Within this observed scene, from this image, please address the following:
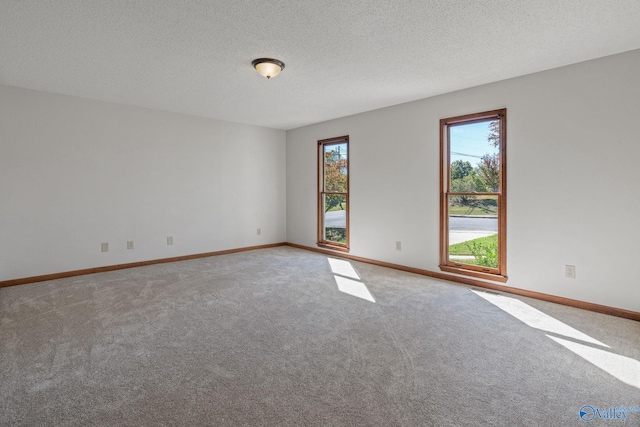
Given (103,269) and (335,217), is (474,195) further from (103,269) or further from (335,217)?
(103,269)

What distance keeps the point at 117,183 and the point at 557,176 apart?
555 centimetres

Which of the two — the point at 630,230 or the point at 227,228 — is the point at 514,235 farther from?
the point at 227,228

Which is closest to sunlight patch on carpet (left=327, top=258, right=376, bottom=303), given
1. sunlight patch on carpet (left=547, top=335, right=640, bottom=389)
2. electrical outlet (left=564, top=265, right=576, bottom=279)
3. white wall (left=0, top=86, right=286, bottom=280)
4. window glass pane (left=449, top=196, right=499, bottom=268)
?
window glass pane (left=449, top=196, right=499, bottom=268)

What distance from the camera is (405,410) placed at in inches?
67.1

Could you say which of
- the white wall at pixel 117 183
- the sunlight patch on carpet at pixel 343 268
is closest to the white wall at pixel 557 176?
the sunlight patch on carpet at pixel 343 268

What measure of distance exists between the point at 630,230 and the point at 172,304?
14.3 ft

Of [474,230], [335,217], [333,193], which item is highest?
[333,193]

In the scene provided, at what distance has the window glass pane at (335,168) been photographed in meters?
5.73

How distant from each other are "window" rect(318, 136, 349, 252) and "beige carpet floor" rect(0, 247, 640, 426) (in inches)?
86.6

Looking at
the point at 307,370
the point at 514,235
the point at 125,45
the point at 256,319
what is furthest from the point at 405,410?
the point at 125,45

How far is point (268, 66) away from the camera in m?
3.15

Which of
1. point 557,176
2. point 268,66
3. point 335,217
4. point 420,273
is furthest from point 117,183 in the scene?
point 557,176

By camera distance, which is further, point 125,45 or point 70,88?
point 70,88

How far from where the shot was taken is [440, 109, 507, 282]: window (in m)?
3.78
